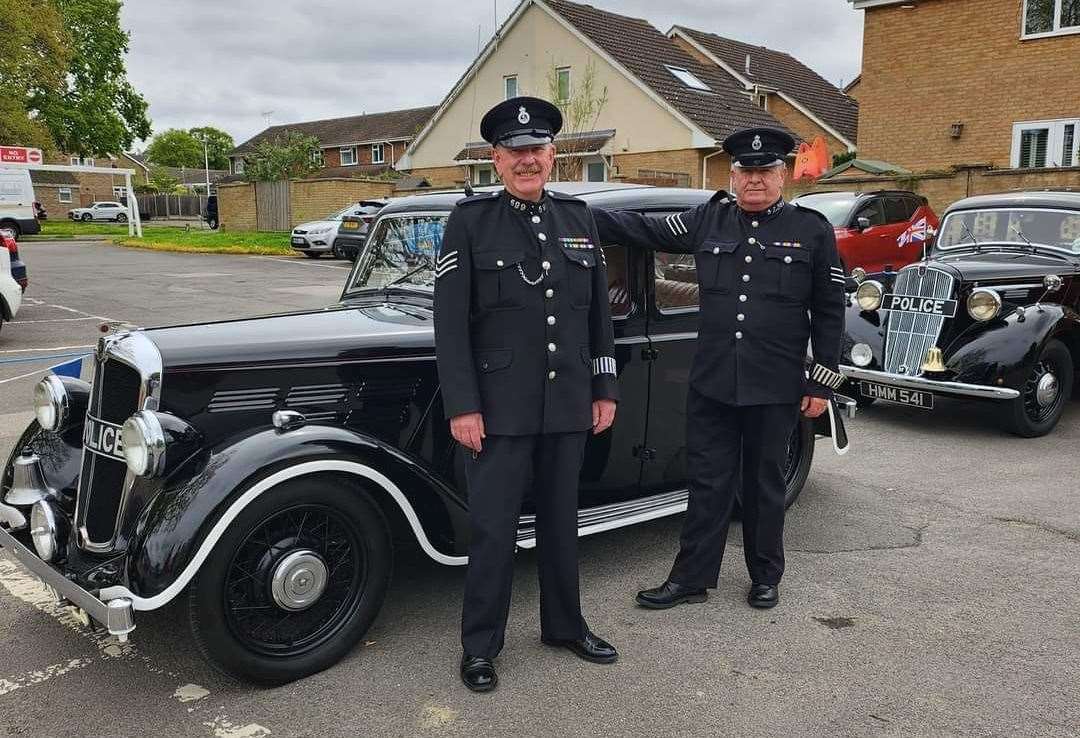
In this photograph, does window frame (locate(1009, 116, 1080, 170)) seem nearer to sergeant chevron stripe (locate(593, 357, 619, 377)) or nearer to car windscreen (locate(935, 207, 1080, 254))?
car windscreen (locate(935, 207, 1080, 254))

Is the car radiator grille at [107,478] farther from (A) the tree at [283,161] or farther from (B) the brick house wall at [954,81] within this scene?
(A) the tree at [283,161]

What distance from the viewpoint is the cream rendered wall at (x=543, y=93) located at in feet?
86.8

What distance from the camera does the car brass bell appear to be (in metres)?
6.62

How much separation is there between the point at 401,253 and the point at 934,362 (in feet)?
14.3

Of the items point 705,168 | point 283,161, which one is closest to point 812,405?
point 705,168

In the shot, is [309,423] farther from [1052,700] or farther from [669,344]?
[1052,700]

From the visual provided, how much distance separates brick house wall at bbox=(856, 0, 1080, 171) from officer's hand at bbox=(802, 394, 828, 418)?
17401mm

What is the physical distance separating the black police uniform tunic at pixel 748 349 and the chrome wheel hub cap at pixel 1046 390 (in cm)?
386

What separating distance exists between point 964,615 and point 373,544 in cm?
250

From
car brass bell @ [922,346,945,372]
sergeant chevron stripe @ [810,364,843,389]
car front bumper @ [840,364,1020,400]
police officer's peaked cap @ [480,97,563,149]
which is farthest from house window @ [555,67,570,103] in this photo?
police officer's peaked cap @ [480,97,563,149]

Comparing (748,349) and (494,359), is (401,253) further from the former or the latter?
(748,349)

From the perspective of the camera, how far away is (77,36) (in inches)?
1778

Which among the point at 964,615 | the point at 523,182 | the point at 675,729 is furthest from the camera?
the point at 964,615

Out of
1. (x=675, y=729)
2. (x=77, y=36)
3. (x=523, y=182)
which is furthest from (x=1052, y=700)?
(x=77, y=36)
